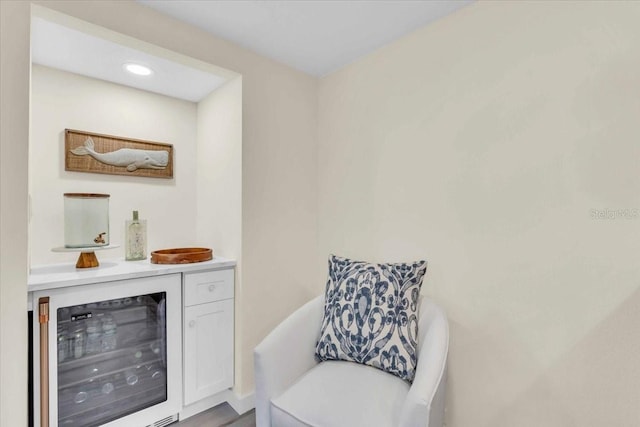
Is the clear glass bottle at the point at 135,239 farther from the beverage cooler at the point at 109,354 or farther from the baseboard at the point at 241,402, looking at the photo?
the baseboard at the point at 241,402

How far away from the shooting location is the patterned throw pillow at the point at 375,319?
1354 millimetres

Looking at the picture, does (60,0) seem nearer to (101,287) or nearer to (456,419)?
(101,287)

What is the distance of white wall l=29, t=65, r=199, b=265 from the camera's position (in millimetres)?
1784

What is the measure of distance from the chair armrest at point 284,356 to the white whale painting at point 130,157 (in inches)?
60.0

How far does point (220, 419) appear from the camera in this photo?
1842 mm

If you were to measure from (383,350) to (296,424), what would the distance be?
1.53 feet

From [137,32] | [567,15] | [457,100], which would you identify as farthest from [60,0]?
[567,15]

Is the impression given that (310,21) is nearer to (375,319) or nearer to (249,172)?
(249,172)

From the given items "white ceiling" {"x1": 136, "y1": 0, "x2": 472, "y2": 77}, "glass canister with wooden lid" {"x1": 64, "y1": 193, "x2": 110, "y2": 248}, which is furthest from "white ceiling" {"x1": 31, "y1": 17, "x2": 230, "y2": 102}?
"glass canister with wooden lid" {"x1": 64, "y1": 193, "x2": 110, "y2": 248}

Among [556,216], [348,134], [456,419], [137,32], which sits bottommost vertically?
[456,419]

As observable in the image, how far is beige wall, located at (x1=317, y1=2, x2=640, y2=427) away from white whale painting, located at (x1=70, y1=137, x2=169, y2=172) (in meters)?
1.57

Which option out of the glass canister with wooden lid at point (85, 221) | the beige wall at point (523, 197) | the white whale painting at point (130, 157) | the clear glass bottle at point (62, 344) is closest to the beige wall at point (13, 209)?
the clear glass bottle at point (62, 344)

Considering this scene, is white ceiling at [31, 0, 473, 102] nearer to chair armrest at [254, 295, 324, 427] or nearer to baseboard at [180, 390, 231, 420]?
chair armrest at [254, 295, 324, 427]

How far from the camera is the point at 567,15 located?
4.19ft
